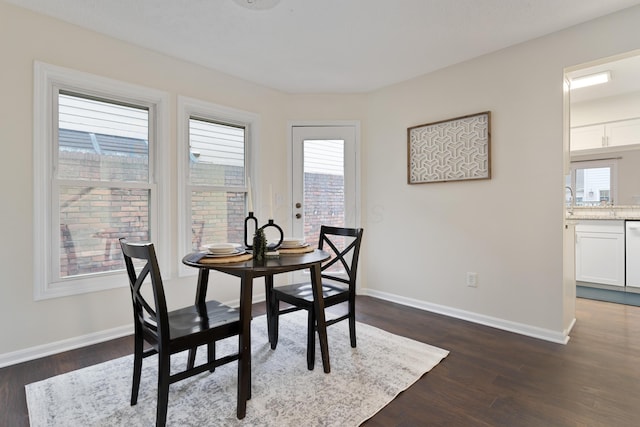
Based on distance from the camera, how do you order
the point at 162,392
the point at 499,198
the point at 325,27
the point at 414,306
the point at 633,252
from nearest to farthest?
the point at 162,392 < the point at 325,27 < the point at 499,198 < the point at 414,306 < the point at 633,252

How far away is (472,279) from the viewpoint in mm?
2975

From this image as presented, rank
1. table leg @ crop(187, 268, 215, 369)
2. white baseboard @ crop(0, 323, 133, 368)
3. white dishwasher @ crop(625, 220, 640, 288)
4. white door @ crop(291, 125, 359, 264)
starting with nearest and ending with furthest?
table leg @ crop(187, 268, 215, 369), white baseboard @ crop(0, 323, 133, 368), white dishwasher @ crop(625, 220, 640, 288), white door @ crop(291, 125, 359, 264)

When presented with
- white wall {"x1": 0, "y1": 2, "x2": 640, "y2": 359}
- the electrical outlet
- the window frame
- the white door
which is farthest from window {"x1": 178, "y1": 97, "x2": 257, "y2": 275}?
the window frame

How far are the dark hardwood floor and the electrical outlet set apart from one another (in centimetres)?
34

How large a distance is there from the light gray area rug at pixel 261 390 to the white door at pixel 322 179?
5.41ft

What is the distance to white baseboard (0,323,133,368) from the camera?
2.15 m

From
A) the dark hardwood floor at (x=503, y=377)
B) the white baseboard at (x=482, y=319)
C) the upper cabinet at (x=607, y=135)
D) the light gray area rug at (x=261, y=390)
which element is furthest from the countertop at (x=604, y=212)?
the light gray area rug at (x=261, y=390)

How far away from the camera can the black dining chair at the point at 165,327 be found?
1.42 m

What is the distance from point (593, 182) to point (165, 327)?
18.1ft

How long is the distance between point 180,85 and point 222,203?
114 cm

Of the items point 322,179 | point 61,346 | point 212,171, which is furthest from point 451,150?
point 61,346

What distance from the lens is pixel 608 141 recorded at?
4.12 meters

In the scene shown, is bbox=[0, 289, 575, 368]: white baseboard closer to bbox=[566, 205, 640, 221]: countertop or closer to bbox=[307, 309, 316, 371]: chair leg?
bbox=[307, 309, 316, 371]: chair leg

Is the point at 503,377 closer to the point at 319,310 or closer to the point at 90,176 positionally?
the point at 319,310
